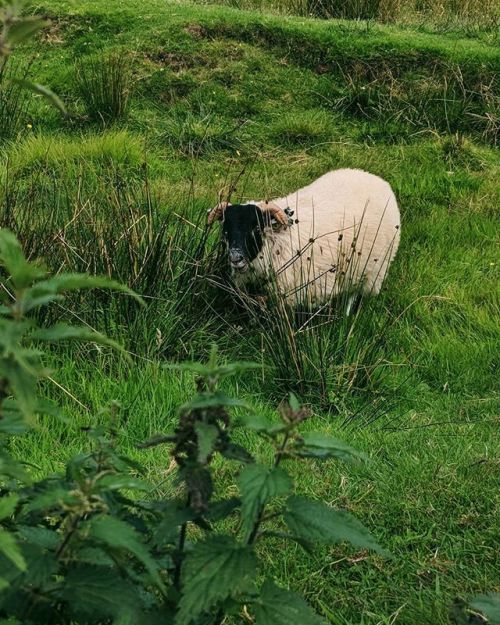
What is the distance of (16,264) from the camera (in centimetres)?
133

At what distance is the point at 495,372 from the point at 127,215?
2.27 metres

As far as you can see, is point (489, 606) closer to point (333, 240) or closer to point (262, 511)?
point (262, 511)

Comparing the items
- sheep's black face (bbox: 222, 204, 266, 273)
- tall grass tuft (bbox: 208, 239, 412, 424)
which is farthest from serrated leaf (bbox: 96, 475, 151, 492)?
sheep's black face (bbox: 222, 204, 266, 273)

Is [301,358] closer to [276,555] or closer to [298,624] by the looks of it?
[276,555]

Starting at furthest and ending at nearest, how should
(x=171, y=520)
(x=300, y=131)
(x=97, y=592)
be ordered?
1. (x=300, y=131)
2. (x=171, y=520)
3. (x=97, y=592)

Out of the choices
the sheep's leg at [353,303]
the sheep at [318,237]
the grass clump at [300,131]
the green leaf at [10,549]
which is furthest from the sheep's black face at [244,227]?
the green leaf at [10,549]

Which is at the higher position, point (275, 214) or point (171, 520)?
point (171, 520)

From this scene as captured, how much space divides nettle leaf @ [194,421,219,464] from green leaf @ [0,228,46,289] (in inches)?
15.5

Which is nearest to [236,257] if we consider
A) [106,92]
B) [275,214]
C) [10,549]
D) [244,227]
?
[244,227]

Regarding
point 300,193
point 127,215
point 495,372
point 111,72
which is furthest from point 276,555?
point 111,72

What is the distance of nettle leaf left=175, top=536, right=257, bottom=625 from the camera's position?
145cm

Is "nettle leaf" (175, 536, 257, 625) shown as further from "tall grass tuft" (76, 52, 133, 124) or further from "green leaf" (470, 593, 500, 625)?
"tall grass tuft" (76, 52, 133, 124)

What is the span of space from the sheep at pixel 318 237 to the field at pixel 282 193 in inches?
8.7

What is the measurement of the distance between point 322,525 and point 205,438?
0.29 metres
